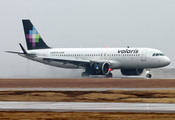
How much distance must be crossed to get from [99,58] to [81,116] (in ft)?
163

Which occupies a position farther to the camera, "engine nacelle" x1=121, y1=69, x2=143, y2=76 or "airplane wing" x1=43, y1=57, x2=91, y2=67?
"engine nacelle" x1=121, y1=69, x2=143, y2=76

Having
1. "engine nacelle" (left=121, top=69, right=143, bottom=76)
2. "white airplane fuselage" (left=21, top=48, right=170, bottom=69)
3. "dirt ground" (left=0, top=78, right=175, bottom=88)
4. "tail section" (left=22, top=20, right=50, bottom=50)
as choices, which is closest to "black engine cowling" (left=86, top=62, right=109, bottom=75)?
"white airplane fuselage" (left=21, top=48, right=170, bottom=69)

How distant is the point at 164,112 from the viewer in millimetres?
21438

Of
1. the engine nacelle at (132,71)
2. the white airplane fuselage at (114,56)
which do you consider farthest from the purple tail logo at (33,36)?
the engine nacelle at (132,71)

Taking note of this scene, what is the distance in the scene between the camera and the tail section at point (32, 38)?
7612 centimetres

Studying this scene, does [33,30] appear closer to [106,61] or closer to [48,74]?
[48,74]

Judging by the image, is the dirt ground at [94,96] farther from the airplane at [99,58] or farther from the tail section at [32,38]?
the tail section at [32,38]

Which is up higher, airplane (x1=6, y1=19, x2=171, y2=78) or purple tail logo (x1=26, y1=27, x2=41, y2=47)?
purple tail logo (x1=26, y1=27, x2=41, y2=47)

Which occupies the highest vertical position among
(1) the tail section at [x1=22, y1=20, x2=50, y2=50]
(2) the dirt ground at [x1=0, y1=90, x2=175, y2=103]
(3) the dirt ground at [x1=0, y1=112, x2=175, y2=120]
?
(1) the tail section at [x1=22, y1=20, x2=50, y2=50]

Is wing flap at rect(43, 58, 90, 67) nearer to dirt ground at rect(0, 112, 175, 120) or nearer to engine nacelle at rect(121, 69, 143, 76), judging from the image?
engine nacelle at rect(121, 69, 143, 76)

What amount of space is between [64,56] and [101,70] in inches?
373

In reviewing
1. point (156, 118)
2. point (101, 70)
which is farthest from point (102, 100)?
point (101, 70)

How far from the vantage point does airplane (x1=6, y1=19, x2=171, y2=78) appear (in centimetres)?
6581

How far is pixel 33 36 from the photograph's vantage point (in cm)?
7781
